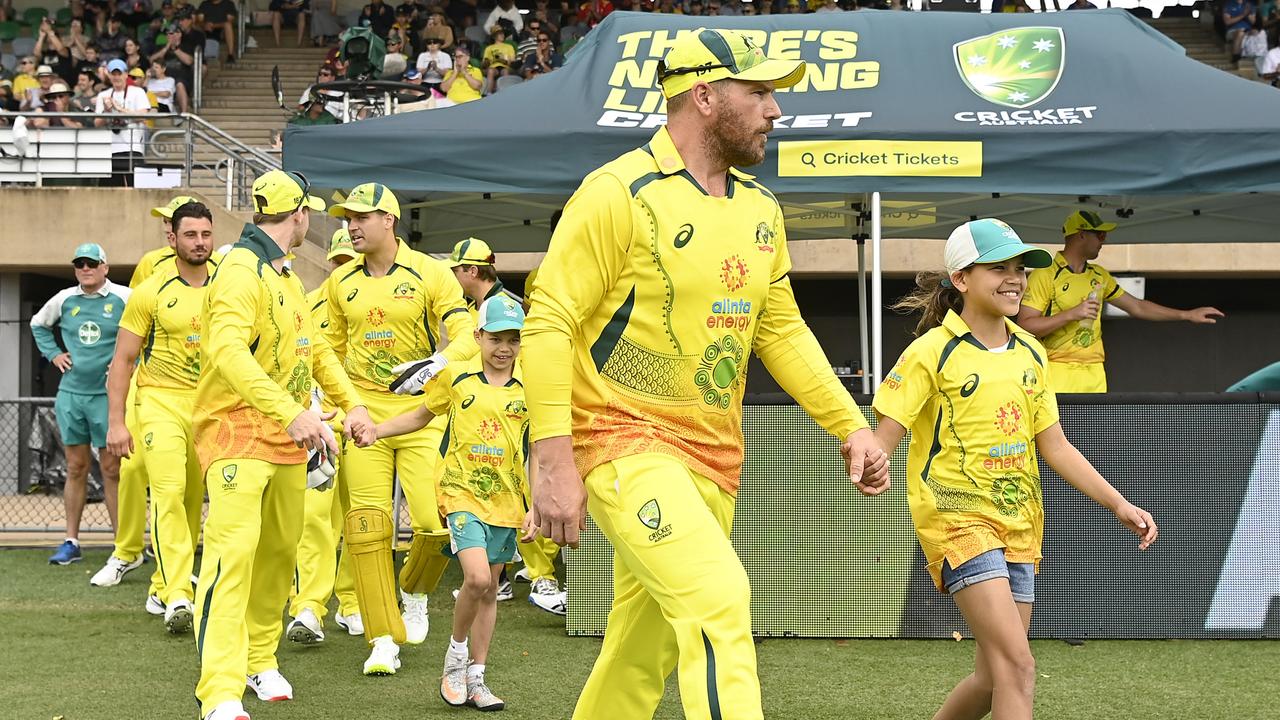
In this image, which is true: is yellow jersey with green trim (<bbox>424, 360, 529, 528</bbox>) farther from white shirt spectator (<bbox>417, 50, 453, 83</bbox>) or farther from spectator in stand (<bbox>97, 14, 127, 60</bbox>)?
spectator in stand (<bbox>97, 14, 127, 60</bbox>)

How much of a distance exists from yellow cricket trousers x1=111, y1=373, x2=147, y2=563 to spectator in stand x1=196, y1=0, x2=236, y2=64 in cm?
1569

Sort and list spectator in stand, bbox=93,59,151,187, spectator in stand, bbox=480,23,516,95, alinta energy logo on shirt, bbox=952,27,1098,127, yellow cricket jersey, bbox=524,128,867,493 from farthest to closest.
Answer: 1. spectator in stand, bbox=480,23,516,95
2. spectator in stand, bbox=93,59,151,187
3. alinta energy logo on shirt, bbox=952,27,1098,127
4. yellow cricket jersey, bbox=524,128,867,493

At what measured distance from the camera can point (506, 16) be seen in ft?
74.9

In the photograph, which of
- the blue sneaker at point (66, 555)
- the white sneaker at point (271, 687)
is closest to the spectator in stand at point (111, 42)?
the blue sneaker at point (66, 555)

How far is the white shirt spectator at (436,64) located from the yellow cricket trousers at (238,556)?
15598 mm

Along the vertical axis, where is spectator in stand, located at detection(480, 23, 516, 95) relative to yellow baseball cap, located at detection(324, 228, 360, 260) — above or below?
below

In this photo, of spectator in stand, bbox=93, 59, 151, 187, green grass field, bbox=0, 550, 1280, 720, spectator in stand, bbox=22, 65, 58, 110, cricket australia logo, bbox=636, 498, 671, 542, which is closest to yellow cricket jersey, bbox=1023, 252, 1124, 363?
green grass field, bbox=0, 550, 1280, 720

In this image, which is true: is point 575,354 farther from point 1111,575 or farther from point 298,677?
point 1111,575

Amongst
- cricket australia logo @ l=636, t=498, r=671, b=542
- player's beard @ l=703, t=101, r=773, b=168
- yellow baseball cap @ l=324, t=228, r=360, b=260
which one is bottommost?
yellow baseball cap @ l=324, t=228, r=360, b=260

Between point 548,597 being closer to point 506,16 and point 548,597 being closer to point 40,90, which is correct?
point 506,16

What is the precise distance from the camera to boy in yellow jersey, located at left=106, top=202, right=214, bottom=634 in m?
8.32

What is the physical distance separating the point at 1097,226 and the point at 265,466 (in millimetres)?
5980

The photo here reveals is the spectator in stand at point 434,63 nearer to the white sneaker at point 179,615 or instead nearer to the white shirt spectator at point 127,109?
the white shirt spectator at point 127,109

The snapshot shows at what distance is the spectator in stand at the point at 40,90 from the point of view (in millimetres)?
21531
